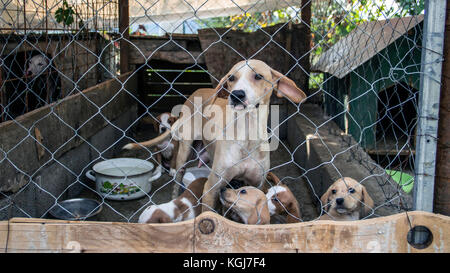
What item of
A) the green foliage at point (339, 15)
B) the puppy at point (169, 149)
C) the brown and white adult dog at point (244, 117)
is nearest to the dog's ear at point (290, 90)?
the brown and white adult dog at point (244, 117)

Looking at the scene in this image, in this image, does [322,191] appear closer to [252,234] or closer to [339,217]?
[339,217]

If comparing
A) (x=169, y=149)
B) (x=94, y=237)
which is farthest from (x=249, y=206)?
(x=169, y=149)

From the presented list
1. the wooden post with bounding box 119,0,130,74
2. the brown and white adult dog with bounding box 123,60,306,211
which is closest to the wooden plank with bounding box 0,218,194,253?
the brown and white adult dog with bounding box 123,60,306,211

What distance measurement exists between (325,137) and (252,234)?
2.77 metres

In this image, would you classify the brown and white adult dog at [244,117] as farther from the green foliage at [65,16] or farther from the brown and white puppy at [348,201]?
the green foliage at [65,16]

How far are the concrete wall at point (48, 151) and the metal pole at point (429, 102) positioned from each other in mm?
1132

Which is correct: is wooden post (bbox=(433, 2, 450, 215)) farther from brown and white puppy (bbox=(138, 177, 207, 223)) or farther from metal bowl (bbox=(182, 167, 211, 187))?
metal bowl (bbox=(182, 167, 211, 187))

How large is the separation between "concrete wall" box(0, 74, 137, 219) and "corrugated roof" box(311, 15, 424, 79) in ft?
6.62

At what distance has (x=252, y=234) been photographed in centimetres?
170

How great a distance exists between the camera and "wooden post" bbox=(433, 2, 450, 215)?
67.4 inches

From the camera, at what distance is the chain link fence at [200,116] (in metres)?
2.59

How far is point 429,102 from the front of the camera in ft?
5.66

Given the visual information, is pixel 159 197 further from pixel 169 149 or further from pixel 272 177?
pixel 272 177

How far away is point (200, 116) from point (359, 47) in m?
1.77
